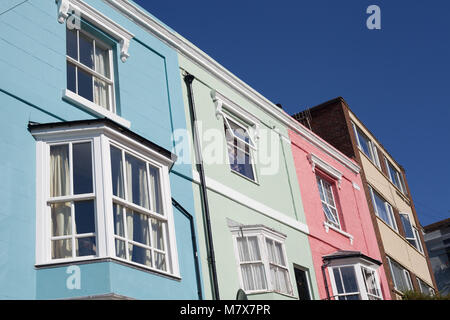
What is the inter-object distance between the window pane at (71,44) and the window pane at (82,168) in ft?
8.70

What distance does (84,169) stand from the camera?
32.5 feet

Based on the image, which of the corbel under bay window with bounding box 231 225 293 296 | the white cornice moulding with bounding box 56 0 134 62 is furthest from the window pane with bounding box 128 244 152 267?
the white cornice moulding with bounding box 56 0 134 62

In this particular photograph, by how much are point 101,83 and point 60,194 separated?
3.35 metres

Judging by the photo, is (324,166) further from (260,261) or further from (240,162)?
(260,261)

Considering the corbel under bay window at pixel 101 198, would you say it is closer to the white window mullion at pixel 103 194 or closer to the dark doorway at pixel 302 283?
the white window mullion at pixel 103 194

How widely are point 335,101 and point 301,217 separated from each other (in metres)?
7.97

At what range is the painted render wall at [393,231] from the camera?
867 inches

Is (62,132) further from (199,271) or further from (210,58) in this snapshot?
(210,58)

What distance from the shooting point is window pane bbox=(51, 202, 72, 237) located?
928cm

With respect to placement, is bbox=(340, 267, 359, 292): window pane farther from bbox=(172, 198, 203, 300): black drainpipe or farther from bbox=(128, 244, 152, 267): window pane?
bbox=(128, 244, 152, 267): window pane

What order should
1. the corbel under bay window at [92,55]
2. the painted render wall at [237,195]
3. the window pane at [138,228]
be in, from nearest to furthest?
1. the window pane at [138,228]
2. the corbel under bay window at [92,55]
3. the painted render wall at [237,195]

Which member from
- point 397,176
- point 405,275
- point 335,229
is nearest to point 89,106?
point 335,229

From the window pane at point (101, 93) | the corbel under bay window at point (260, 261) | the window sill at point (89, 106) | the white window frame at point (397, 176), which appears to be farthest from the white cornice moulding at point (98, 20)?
the white window frame at point (397, 176)
